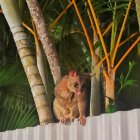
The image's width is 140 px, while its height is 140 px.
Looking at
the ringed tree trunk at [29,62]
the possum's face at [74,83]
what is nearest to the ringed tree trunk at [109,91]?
the possum's face at [74,83]

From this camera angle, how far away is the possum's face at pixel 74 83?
5629 mm

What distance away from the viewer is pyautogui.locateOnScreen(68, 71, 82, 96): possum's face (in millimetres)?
5629

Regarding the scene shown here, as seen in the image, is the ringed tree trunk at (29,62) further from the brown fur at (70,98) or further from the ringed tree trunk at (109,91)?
the ringed tree trunk at (109,91)

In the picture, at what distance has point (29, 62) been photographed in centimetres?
647

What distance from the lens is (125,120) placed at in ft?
15.3

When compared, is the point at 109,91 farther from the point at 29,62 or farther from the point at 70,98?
the point at 29,62

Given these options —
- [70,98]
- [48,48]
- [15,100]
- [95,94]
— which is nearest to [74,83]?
[70,98]

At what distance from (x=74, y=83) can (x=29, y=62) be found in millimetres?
990

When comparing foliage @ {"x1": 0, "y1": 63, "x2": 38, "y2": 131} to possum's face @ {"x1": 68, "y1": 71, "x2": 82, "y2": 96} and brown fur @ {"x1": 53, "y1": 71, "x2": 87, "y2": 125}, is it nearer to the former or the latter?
brown fur @ {"x1": 53, "y1": 71, "x2": 87, "y2": 125}

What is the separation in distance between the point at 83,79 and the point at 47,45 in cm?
95

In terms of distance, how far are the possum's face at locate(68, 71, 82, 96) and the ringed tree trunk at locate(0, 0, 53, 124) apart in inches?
19.0

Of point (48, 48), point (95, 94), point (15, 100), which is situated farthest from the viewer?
point (15, 100)

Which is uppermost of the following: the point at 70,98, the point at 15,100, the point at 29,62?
the point at 15,100

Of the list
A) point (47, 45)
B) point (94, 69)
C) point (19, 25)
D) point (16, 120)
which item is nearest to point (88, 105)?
point (94, 69)
